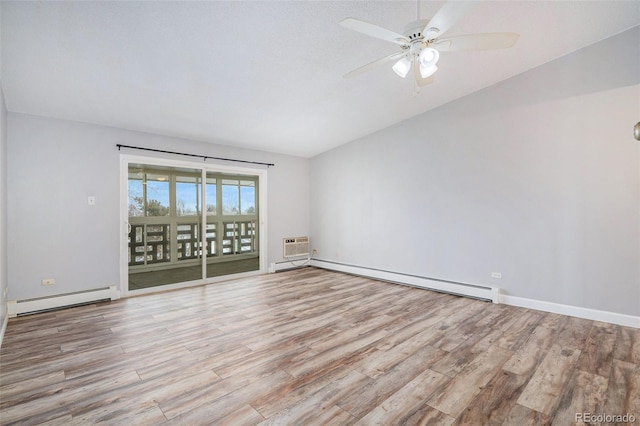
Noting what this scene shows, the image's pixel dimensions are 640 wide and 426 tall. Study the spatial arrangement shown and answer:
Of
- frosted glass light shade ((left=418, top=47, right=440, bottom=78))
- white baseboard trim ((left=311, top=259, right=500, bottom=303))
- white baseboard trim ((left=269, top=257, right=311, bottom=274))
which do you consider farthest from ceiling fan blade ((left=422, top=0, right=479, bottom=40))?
white baseboard trim ((left=269, top=257, right=311, bottom=274))

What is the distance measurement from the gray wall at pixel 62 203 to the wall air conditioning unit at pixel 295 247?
3.05 metres

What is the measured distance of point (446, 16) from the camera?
1.79m

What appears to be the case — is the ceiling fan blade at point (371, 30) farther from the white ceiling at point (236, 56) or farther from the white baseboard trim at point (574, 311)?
the white baseboard trim at point (574, 311)

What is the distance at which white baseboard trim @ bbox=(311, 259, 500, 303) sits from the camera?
160 inches

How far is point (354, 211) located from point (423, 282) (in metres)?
1.94

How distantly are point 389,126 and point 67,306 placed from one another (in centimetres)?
565

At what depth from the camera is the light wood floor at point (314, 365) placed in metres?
Answer: 1.79

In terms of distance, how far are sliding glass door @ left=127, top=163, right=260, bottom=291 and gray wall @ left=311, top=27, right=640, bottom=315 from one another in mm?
2715

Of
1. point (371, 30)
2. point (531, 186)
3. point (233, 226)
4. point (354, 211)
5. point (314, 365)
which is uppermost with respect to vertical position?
point (371, 30)

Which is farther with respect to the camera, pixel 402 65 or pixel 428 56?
pixel 402 65

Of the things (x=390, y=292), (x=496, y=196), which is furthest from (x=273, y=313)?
(x=496, y=196)

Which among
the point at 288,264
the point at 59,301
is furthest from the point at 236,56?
the point at 288,264

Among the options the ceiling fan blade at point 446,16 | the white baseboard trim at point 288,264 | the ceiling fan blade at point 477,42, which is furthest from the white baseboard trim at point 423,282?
the ceiling fan blade at point 446,16

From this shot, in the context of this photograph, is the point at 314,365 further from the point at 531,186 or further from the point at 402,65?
the point at 531,186
